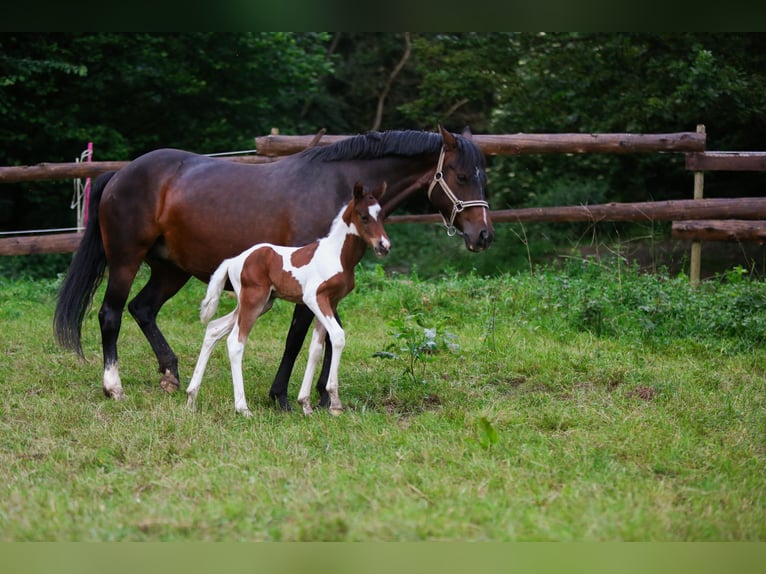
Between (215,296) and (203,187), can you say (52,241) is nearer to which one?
(203,187)

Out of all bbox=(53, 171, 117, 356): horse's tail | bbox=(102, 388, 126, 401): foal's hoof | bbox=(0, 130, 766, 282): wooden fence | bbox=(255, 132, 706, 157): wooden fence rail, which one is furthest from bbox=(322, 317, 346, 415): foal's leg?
bbox=(255, 132, 706, 157): wooden fence rail

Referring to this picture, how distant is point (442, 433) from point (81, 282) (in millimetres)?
A: 3421

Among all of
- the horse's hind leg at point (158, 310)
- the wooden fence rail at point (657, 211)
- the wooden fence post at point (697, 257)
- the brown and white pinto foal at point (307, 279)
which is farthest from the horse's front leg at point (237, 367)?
the wooden fence post at point (697, 257)

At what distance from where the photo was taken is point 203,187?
6.30m

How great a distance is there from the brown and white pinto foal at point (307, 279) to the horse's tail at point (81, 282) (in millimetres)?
1497

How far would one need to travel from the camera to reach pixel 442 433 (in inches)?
197

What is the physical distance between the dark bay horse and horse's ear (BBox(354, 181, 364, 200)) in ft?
1.41

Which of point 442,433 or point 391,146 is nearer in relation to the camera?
point 442,433

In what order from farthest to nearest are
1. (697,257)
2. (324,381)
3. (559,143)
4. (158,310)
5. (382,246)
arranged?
(559,143), (697,257), (158,310), (324,381), (382,246)

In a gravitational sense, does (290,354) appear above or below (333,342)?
below

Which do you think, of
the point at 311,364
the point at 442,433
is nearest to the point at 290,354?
the point at 311,364

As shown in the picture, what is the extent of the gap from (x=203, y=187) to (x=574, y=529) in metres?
4.00

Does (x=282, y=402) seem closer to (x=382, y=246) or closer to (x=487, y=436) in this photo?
(x=382, y=246)

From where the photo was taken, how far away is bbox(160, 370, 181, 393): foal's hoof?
6474 millimetres
